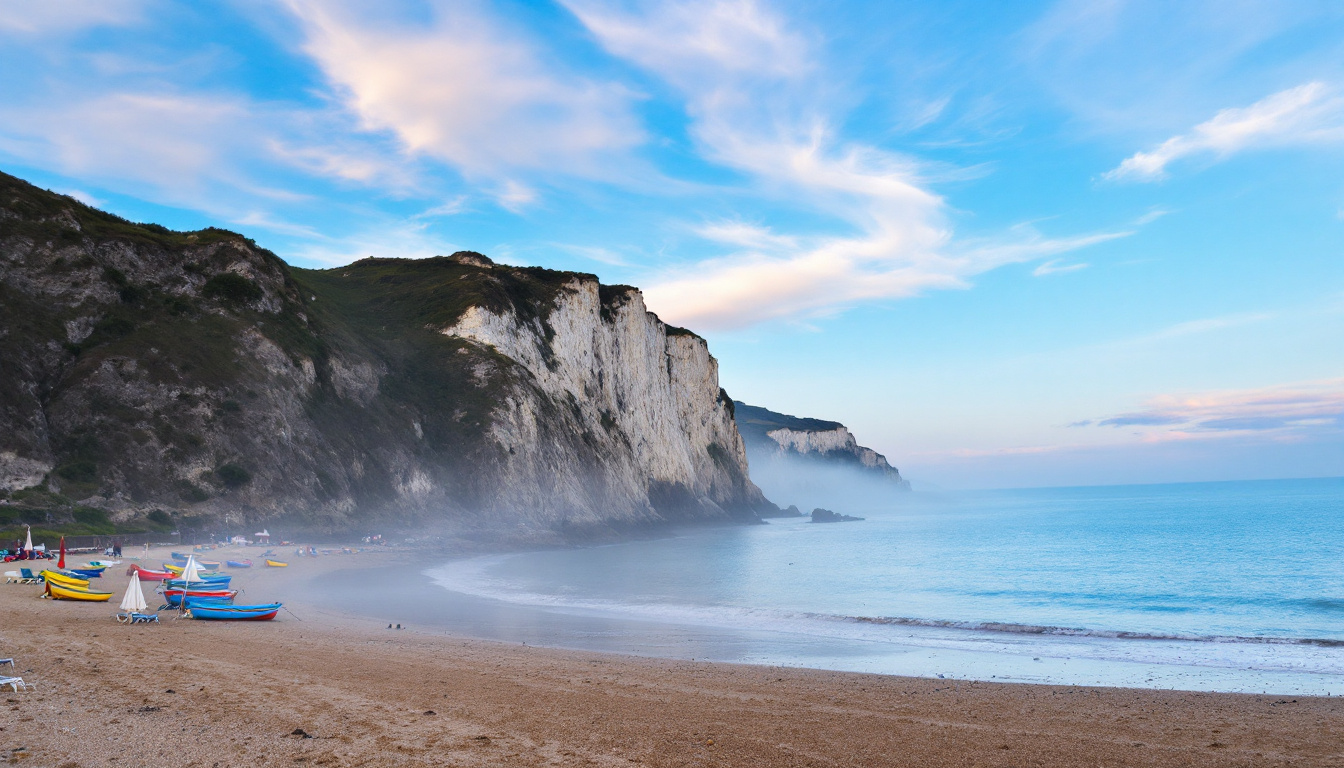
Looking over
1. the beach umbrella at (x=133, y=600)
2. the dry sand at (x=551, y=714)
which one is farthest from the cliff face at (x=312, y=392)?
the dry sand at (x=551, y=714)

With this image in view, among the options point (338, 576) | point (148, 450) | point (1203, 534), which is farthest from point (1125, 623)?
point (1203, 534)

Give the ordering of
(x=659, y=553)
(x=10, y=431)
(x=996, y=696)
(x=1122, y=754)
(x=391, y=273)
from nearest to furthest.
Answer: (x=1122, y=754) → (x=996, y=696) → (x=10, y=431) → (x=659, y=553) → (x=391, y=273)

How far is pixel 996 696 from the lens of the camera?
12.5 meters

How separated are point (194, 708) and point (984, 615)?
872 inches

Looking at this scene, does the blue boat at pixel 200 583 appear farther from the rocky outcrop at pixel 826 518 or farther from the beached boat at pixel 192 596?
the rocky outcrop at pixel 826 518

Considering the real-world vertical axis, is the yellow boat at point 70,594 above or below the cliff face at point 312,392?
below

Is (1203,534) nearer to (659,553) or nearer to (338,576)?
(659,553)

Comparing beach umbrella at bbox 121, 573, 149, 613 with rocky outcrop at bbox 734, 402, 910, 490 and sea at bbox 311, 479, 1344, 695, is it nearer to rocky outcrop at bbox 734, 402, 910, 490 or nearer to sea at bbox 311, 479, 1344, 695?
sea at bbox 311, 479, 1344, 695

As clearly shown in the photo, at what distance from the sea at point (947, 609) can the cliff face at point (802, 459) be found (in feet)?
390

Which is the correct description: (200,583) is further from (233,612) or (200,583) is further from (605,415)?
(605,415)

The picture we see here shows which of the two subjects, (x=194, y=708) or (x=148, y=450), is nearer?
(x=194, y=708)

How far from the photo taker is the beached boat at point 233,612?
18.4 meters

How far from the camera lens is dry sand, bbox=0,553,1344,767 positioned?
320 inches

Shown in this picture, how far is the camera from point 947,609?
84.4ft
